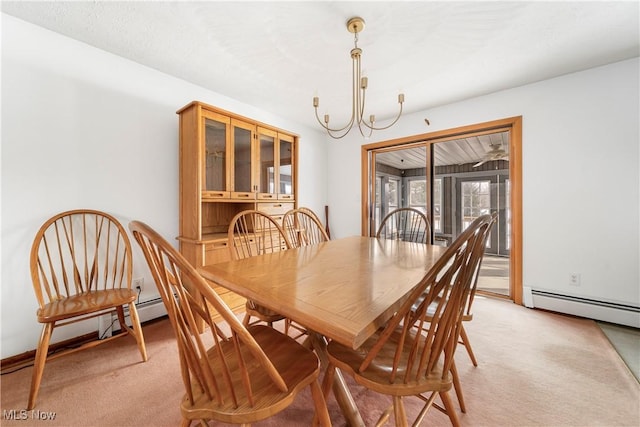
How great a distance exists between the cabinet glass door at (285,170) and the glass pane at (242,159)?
16.4 inches

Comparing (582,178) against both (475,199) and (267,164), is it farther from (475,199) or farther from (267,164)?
(267,164)

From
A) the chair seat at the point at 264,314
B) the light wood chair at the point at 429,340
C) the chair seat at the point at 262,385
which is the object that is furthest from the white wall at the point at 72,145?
the light wood chair at the point at 429,340

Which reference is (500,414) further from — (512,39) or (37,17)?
(37,17)

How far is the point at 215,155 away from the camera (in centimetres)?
226

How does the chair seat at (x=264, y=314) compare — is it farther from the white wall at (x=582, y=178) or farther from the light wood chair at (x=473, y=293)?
the white wall at (x=582, y=178)

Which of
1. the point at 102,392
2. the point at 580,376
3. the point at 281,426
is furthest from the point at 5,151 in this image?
the point at 580,376

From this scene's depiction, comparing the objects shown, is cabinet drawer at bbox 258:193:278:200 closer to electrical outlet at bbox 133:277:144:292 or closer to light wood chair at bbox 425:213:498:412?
electrical outlet at bbox 133:277:144:292

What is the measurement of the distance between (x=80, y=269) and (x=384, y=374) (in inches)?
90.6

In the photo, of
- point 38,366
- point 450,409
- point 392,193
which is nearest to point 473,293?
point 450,409

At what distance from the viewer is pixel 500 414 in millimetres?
1272

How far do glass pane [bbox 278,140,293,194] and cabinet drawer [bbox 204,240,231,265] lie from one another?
91cm

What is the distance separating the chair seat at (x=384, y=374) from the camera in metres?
0.82

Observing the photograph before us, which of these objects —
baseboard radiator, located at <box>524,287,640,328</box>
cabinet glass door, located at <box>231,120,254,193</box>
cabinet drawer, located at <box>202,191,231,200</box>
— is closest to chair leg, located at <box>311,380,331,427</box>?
cabinet drawer, located at <box>202,191,231,200</box>

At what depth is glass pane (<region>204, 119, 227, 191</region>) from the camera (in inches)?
86.4
